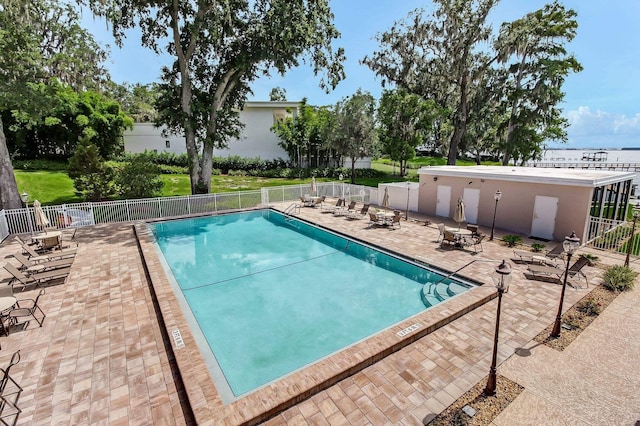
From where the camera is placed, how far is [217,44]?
1781 cm

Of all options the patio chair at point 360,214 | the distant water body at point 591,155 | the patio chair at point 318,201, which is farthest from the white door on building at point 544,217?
the distant water body at point 591,155

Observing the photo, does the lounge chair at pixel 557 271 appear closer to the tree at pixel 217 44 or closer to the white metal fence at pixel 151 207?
the white metal fence at pixel 151 207

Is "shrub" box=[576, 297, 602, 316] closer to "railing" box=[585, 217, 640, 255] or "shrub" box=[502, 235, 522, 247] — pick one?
"shrub" box=[502, 235, 522, 247]

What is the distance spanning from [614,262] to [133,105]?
67.8 meters

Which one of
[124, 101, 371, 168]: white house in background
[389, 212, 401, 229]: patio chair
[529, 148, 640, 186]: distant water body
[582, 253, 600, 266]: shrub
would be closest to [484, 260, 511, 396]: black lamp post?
[582, 253, 600, 266]: shrub

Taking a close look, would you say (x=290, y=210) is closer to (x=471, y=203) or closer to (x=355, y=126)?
(x=471, y=203)

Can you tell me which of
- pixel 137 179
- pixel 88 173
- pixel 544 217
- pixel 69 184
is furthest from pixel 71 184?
pixel 544 217

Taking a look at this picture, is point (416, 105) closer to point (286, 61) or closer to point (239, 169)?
point (286, 61)

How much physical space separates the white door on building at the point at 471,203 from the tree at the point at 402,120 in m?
15.5

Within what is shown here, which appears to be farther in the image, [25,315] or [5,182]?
[5,182]

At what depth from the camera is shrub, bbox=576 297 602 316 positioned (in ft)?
23.2

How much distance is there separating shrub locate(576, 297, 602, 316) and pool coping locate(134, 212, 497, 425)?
1897 millimetres

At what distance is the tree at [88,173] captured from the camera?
17.7 meters

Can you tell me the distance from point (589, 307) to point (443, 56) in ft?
82.5
